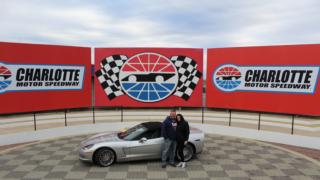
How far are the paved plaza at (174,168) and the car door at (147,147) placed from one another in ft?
0.91

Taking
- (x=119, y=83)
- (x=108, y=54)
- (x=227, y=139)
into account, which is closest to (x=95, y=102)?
(x=119, y=83)

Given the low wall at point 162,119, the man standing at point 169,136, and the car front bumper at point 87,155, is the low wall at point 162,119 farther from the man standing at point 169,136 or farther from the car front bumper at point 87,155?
the car front bumper at point 87,155

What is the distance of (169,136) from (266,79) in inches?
401

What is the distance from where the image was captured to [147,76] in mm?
16891

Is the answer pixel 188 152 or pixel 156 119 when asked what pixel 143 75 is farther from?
pixel 188 152

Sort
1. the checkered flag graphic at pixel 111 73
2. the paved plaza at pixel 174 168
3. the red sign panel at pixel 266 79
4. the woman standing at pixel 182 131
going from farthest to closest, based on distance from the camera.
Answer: the checkered flag graphic at pixel 111 73 < the red sign panel at pixel 266 79 < the woman standing at pixel 182 131 < the paved plaza at pixel 174 168

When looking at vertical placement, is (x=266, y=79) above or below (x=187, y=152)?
above

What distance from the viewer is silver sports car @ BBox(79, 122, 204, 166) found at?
7.87 metres

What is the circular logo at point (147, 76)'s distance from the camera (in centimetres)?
1688

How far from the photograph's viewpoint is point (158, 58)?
1691 centimetres

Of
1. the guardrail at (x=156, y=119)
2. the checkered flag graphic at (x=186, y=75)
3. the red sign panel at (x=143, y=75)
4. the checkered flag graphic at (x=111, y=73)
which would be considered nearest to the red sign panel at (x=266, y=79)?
the guardrail at (x=156, y=119)

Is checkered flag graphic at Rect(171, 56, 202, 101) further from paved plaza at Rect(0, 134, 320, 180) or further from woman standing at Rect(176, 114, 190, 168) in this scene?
woman standing at Rect(176, 114, 190, 168)

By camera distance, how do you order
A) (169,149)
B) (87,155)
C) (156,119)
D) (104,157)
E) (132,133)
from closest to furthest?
(87,155)
(104,157)
(169,149)
(132,133)
(156,119)

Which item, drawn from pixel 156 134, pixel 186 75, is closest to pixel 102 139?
pixel 156 134
